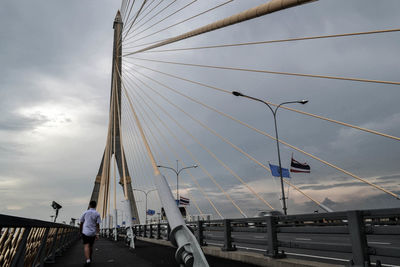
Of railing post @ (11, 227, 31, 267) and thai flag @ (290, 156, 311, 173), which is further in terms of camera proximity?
thai flag @ (290, 156, 311, 173)

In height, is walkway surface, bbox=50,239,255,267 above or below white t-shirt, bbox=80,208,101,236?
below

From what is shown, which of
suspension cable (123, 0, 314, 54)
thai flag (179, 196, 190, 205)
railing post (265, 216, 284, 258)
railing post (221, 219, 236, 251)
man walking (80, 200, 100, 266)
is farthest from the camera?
thai flag (179, 196, 190, 205)

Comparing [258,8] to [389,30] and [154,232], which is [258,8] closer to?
[389,30]

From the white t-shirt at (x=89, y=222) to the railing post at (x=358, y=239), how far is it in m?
6.73

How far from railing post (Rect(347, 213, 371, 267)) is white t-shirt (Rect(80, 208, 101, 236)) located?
6728 millimetres

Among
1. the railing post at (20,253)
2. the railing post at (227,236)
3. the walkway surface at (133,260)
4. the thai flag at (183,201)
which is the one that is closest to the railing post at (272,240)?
the walkway surface at (133,260)

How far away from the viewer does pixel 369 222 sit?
5332 millimetres

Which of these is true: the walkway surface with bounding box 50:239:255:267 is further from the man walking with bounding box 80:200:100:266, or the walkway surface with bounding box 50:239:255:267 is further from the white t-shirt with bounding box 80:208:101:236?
the white t-shirt with bounding box 80:208:101:236

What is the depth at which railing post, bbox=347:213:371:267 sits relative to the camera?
5.14 m

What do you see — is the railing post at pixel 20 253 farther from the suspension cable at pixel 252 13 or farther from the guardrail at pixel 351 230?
the suspension cable at pixel 252 13

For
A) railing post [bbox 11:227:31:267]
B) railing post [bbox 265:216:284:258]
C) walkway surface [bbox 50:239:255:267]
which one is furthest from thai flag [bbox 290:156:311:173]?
railing post [bbox 11:227:31:267]

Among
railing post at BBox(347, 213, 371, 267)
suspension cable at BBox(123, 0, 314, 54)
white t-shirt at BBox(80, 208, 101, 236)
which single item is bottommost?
railing post at BBox(347, 213, 371, 267)

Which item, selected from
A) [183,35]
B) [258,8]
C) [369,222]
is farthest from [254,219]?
[183,35]

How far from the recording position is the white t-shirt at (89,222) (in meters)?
9.01
